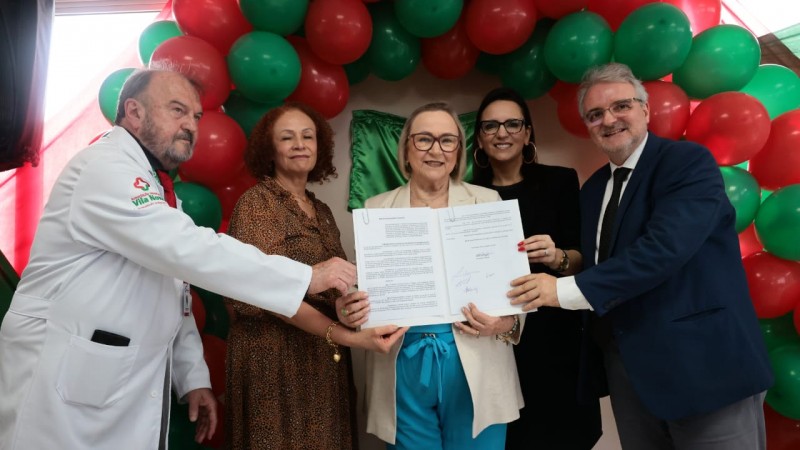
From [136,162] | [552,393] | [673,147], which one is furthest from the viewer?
[552,393]

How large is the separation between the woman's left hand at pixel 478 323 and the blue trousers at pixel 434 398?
0.09 m

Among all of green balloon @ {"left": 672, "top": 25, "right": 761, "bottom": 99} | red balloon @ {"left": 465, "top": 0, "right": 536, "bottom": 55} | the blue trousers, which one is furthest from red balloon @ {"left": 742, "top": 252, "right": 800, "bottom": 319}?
red balloon @ {"left": 465, "top": 0, "right": 536, "bottom": 55}

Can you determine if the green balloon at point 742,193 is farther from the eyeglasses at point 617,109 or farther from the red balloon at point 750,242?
the eyeglasses at point 617,109

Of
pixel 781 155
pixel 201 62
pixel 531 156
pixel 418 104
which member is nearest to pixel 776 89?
pixel 781 155

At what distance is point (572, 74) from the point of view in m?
2.35

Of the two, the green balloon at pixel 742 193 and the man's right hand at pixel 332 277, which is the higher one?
the green balloon at pixel 742 193

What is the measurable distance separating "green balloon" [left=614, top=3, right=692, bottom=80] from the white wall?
878 mm

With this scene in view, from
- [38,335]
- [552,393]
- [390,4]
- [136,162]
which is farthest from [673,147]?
[38,335]

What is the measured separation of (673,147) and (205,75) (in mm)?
1999

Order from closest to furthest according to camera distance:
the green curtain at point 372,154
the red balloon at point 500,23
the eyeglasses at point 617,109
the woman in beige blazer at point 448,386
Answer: the woman in beige blazer at point 448,386, the eyeglasses at point 617,109, the red balloon at point 500,23, the green curtain at point 372,154

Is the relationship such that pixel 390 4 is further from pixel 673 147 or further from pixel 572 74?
pixel 673 147

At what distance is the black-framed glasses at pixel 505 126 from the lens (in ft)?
7.21

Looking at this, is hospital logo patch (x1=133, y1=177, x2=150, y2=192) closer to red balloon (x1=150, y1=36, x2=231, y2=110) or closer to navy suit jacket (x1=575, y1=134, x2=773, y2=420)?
red balloon (x1=150, y1=36, x2=231, y2=110)

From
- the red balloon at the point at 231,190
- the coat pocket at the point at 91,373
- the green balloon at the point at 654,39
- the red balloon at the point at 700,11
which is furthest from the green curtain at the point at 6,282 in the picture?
the red balloon at the point at 700,11
